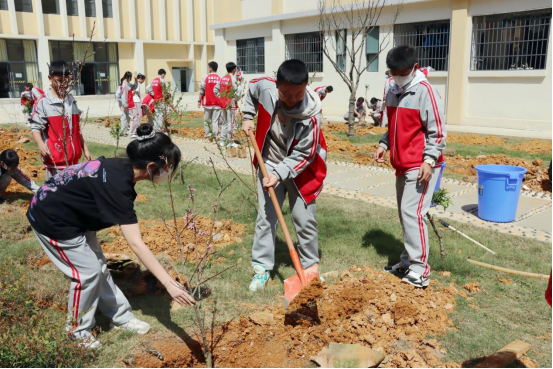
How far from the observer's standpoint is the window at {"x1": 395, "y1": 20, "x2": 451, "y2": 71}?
15844mm

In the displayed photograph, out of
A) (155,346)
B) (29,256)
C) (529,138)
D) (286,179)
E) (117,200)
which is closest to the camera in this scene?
(117,200)

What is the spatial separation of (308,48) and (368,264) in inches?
673

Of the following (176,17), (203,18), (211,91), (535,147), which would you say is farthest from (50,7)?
(535,147)

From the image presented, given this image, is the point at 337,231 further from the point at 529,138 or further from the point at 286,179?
the point at 529,138

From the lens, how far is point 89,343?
3.13 metres

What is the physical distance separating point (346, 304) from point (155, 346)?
138cm

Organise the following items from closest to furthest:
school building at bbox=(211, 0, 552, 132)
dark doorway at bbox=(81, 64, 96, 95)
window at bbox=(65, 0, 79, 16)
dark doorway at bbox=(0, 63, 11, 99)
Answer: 1. school building at bbox=(211, 0, 552, 132)
2. dark doorway at bbox=(0, 63, 11, 99)
3. window at bbox=(65, 0, 79, 16)
4. dark doorway at bbox=(81, 64, 96, 95)

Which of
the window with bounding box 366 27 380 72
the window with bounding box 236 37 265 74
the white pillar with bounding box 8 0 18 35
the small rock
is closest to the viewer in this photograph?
the small rock

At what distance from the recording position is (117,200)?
9.22ft

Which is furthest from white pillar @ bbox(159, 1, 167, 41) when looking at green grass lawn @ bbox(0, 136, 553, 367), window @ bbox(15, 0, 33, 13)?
green grass lawn @ bbox(0, 136, 553, 367)

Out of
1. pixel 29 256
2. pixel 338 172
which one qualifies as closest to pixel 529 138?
pixel 338 172

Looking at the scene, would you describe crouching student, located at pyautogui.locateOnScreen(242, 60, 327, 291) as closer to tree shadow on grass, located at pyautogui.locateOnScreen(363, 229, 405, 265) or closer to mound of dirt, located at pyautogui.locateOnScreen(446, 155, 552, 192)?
tree shadow on grass, located at pyautogui.locateOnScreen(363, 229, 405, 265)

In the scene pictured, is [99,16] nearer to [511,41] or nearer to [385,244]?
[511,41]

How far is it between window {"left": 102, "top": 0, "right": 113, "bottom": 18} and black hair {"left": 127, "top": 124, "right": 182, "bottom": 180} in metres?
32.5
